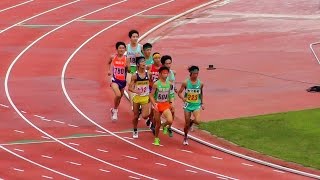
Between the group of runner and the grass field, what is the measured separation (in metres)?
1.32

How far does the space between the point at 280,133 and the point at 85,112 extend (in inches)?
208

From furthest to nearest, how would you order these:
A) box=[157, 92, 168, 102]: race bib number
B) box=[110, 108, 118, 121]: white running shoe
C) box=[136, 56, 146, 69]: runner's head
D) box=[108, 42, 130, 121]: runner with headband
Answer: box=[110, 108, 118, 121]: white running shoe, box=[108, 42, 130, 121]: runner with headband, box=[136, 56, 146, 69]: runner's head, box=[157, 92, 168, 102]: race bib number

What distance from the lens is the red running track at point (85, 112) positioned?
1900cm

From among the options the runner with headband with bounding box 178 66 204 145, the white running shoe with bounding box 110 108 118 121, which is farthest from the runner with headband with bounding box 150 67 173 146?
the white running shoe with bounding box 110 108 118 121

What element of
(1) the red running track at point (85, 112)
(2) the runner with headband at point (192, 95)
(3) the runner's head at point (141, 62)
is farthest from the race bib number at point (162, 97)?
(1) the red running track at point (85, 112)

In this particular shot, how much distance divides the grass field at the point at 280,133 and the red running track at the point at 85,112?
0.83m

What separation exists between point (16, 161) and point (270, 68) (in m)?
12.1

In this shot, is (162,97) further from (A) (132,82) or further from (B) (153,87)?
(A) (132,82)

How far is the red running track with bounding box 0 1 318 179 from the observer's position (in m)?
19.0

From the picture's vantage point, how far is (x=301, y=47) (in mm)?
32875

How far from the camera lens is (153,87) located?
20125 mm

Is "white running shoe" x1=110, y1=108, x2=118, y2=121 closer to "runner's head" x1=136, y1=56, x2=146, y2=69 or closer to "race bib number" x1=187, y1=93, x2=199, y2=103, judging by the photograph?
"runner's head" x1=136, y1=56, x2=146, y2=69

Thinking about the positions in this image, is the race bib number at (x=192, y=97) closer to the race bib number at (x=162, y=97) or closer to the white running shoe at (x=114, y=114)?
the race bib number at (x=162, y=97)

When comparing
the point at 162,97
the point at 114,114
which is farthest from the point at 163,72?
the point at 114,114
